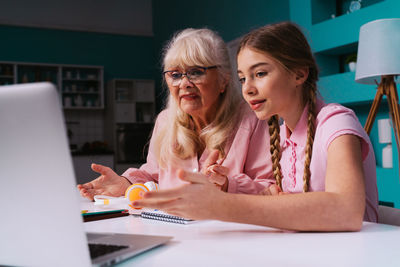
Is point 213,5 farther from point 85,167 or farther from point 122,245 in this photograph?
point 122,245

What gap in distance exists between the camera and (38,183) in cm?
53

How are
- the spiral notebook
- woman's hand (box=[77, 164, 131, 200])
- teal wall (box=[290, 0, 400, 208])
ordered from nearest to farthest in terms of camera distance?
the spiral notebook
woman's hand (box=[77, 164, 131, 200])
teal wall (box=[290, 0, 400, 208])

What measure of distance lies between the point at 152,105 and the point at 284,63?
6190 mm

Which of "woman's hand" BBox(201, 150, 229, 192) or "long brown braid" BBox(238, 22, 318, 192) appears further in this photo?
"long brown braid" BBox(238, 22, 318, 192)

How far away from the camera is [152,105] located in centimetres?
732

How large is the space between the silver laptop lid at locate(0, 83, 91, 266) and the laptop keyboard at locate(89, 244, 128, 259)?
116 mm

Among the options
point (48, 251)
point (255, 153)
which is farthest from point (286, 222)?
point (255, 153)

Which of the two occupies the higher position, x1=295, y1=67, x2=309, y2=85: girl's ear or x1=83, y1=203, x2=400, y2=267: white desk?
x1=295, y1=67, x2=309, y2=85: girl's ear

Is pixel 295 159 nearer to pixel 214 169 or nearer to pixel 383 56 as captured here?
pixel 214 169

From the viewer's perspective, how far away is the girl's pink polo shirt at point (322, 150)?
1.07m

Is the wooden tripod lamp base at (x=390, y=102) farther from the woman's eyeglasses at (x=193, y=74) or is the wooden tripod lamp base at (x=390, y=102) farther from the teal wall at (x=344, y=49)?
the woman's eyeglasses at (x=193, y=74)

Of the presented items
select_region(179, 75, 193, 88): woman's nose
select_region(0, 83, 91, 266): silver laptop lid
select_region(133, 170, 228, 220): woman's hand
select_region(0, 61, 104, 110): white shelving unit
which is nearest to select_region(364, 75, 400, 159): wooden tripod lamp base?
select_region(179, 75, 193, 88): woman's nose

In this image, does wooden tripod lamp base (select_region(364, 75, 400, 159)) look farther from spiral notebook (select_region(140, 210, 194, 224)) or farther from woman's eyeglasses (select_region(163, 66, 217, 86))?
spiral notebook (select_region(140, 210, 194, 224))

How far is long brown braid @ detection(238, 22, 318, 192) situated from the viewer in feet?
4.06
